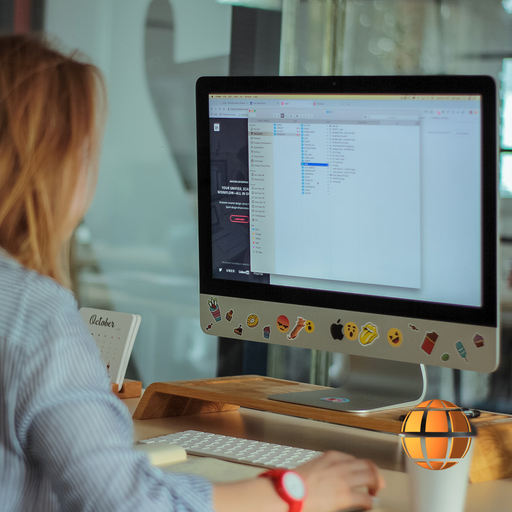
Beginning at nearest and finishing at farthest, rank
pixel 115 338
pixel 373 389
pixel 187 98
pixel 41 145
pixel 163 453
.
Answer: pixel 41 145, pixel 163 453, pixel 373 389, pixel 115 338, pixel 187 98

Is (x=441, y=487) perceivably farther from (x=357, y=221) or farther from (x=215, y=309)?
(x=215, y=309)

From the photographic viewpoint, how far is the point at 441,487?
2.61 feet

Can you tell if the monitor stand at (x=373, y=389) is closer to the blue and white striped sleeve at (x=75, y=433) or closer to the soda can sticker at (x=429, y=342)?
the soda can sticker at (x=429, y=342)

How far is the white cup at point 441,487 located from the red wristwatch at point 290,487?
13 centimetres

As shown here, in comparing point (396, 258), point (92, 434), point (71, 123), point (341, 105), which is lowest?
point (92, 434)

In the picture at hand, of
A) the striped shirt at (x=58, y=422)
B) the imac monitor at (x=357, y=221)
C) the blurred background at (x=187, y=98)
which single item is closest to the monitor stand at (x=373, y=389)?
the imac monitor at (x=357, y=221)

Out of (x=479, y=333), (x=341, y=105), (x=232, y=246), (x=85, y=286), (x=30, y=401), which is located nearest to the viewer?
(x=30, y=401)

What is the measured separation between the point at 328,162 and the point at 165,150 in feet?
4.55

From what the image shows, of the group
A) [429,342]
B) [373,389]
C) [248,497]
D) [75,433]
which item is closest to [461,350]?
[429,342]

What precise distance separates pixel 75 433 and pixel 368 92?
0.75 m

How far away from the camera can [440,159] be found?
1076mm

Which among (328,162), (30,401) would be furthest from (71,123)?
(328,162)

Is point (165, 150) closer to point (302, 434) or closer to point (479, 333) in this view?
point (302, 434)

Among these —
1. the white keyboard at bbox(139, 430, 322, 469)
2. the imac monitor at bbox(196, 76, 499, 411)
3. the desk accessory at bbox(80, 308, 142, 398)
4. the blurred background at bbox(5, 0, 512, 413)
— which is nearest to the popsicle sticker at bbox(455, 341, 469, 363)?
the imac monitor at bbox(196, 76, 499, 411)
